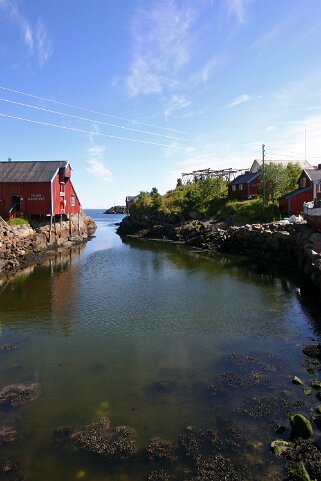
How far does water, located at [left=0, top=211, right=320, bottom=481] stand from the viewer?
462 inches

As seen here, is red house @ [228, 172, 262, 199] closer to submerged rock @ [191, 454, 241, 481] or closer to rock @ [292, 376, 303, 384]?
rock @ [292, 376, 303, 384]

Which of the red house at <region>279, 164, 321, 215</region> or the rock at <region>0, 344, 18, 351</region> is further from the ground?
the red house at <region>279, 164, 321, 215</region>

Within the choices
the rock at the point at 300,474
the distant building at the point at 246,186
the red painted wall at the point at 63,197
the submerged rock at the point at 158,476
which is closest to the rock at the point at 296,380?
the rock at the point at 300,474

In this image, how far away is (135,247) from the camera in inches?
2355

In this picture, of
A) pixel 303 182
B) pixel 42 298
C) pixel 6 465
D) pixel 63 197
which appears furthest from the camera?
pixel 303 182

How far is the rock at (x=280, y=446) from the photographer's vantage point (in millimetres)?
11008

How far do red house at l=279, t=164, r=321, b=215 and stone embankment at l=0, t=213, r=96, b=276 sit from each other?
33.3 metres

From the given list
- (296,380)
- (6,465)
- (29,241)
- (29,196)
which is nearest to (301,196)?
(29,241)

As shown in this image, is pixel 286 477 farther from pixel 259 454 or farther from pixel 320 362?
pixel 320 362

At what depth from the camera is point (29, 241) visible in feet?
154

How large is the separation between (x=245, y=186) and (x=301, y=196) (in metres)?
16.0

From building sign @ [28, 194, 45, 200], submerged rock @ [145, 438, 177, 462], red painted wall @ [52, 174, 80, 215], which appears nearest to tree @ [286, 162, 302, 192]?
red painted wall @ [52, 174, 80, 215]

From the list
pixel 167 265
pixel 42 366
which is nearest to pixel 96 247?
pixel 167 265

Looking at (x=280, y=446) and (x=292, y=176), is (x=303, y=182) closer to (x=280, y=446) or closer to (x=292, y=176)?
(x=292, y=176)
